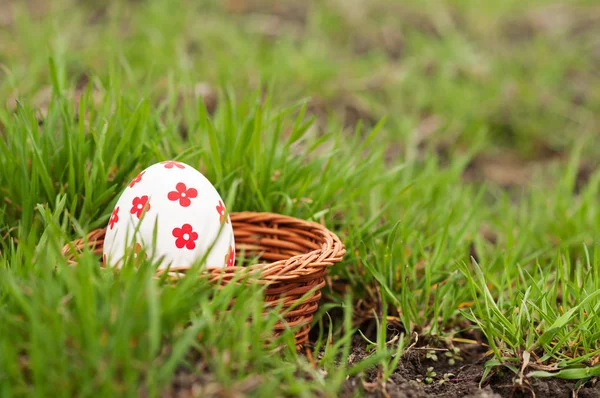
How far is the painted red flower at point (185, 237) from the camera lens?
70.9 inches

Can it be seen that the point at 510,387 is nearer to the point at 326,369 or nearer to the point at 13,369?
the point at 326,369

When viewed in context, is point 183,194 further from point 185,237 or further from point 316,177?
point 316,177

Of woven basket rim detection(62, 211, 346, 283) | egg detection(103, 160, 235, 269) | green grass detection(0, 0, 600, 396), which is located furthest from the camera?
egg detection(103, 160, 235, 269)

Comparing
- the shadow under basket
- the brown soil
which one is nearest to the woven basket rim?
the shadow under basket

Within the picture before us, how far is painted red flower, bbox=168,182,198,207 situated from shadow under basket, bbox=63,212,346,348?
21 centimetres

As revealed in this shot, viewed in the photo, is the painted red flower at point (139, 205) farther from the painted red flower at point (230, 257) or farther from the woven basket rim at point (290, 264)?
the painted red flower at point (230, 257)

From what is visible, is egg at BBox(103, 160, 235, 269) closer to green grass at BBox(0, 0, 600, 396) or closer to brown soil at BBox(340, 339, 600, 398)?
green grass at BBox(0, 0, 600, 396)

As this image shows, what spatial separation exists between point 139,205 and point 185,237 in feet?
0.46

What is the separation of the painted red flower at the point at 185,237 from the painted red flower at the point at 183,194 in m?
0.06

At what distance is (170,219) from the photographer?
1.80 metres

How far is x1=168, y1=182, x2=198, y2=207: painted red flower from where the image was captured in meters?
1.82

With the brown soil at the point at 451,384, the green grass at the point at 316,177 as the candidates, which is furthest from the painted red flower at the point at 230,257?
the brown soil at the point at 451,384

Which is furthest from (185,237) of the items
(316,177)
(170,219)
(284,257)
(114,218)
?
(316,177)

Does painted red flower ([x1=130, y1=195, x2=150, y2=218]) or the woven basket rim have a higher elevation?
painted red flower ([x1=130, y1=195, x2=150, y2=218])
